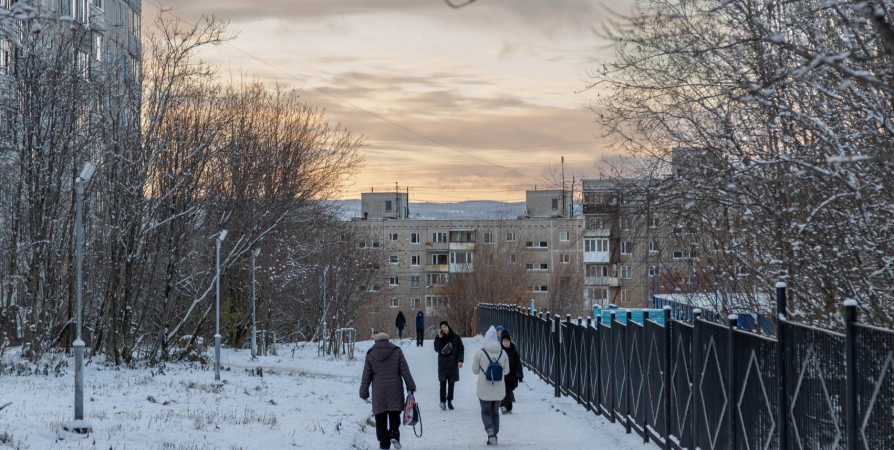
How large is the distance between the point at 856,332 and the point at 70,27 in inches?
837

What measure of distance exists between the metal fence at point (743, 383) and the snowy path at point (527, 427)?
382 millimetres

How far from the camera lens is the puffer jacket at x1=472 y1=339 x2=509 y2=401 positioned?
14578 millimetres

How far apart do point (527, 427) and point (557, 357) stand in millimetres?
5941

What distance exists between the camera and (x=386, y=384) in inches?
527

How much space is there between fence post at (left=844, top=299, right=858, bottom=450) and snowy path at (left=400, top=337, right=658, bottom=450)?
22.0 ft

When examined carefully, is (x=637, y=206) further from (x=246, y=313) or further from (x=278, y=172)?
(x=246, y=313)

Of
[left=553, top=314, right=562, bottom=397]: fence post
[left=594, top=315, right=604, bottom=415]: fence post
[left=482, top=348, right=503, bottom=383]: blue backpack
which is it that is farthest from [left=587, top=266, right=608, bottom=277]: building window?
[left=482, top=348, right=503, bottom=383]: blue backpack

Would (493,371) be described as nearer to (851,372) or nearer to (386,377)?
(386,377)

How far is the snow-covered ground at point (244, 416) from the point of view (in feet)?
44.0

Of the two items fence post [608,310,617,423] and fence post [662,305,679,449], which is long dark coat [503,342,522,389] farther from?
fence post [662,305,679,449]

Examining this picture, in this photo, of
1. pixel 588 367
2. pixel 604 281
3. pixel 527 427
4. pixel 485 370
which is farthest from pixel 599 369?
pixel 604 281

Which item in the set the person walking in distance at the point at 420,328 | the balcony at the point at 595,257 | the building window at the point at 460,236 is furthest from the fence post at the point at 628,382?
the building window at the point at 460,236

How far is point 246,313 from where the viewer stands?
130 feet

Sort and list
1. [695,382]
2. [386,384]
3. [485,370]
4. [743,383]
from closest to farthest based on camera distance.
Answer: [743,383]
[695,382]
[386,384]
[485,370]
